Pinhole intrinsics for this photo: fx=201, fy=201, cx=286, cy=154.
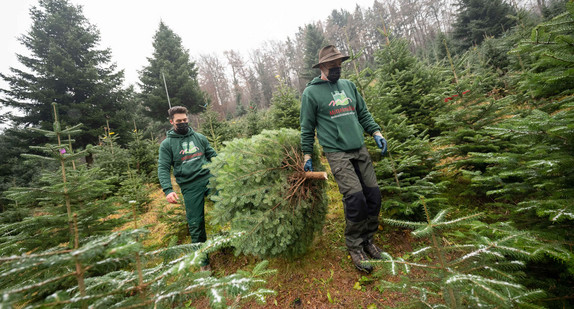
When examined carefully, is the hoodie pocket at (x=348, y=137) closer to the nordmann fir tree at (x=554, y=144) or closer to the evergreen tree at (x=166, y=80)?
the nordmann fir tree at (x=554, y=144)

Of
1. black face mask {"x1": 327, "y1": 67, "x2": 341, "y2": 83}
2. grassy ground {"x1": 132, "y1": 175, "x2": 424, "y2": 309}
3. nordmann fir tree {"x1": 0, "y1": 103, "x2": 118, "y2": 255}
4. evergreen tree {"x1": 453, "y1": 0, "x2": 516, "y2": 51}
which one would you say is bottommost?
grassy ground {"x1": 132, "y1": 175, "x2": 424, "y2": 309}

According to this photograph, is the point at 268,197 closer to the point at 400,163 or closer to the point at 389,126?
the point at 400,163

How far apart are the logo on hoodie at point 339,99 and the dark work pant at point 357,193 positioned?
0.64 m

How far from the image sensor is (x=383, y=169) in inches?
121

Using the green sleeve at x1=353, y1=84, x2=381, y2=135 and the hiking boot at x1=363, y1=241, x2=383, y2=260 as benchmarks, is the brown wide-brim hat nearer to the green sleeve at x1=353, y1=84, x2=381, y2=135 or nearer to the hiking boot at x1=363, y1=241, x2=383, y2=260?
the green sleeve at x1=353, y1=84, x2=381, y2=135

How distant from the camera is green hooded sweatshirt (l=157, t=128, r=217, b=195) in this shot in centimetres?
329

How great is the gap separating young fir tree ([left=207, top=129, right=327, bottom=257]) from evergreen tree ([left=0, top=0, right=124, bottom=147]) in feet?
48.7

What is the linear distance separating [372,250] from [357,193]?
2.80 ft

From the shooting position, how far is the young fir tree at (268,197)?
2.29 m

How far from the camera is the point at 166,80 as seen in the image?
17438 millimetres

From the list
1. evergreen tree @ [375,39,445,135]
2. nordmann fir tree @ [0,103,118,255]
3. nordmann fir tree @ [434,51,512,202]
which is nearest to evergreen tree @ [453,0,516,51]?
evergreen tree @ [375,39,445,135]

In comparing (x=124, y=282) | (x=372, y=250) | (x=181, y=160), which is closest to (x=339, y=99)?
(x=372, y=250)

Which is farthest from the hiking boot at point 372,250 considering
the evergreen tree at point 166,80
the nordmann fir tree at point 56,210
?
the evergreen tree at point 166,80

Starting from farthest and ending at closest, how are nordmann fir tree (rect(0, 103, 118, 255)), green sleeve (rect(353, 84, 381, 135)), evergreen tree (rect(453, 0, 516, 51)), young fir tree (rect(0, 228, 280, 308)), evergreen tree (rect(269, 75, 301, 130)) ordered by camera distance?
evergreen tree (rect(453, 0, 516, 51)) < evergreen tree (rect(269, 75, 301, 130)) < green sleeve (rect(353, 84, 381, 135)) < nordmann fir tree (rect(0, 103, 118, 255)) < young fir tree (rect(0, 228, 280, 308))
